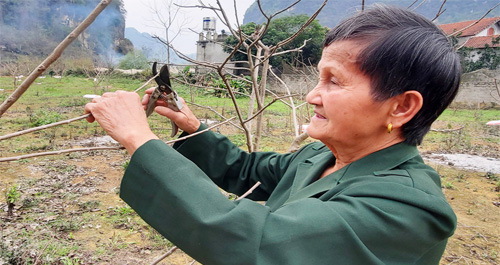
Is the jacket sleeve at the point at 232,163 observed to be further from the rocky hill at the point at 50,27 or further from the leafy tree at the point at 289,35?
the rocky hill at the point at 50,27

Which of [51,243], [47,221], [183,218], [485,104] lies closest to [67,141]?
[47,221]

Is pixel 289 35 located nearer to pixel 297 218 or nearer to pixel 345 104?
pixel 345 104

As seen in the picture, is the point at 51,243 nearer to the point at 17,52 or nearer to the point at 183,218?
the point at 183,218

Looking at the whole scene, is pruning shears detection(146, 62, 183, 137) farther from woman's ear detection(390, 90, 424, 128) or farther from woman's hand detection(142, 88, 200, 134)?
woman's ear detection(390, 90, 424, 128)

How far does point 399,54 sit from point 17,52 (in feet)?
142

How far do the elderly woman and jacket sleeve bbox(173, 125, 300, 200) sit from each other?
0.30m

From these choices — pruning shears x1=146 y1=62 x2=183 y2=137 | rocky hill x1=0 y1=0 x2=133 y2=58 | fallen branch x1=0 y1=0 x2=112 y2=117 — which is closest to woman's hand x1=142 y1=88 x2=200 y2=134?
pruning shears x1=146 y1=62 x2=183 y2=137

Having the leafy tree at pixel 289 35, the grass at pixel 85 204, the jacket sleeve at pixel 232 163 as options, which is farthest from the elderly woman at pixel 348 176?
the leafy tree at pixel 289 35

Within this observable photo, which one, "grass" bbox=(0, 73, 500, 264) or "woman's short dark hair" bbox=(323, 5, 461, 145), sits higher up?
"woman's short dark hair" bbox=(323, 5, 461, 145)

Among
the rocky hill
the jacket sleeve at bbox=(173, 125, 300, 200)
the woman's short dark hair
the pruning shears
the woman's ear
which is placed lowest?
the rocky hill

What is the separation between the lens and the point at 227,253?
0.74 metres

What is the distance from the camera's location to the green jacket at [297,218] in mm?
748

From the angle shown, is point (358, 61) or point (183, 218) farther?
point (358, 61)

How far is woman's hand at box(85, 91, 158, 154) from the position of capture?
34.6 inches
